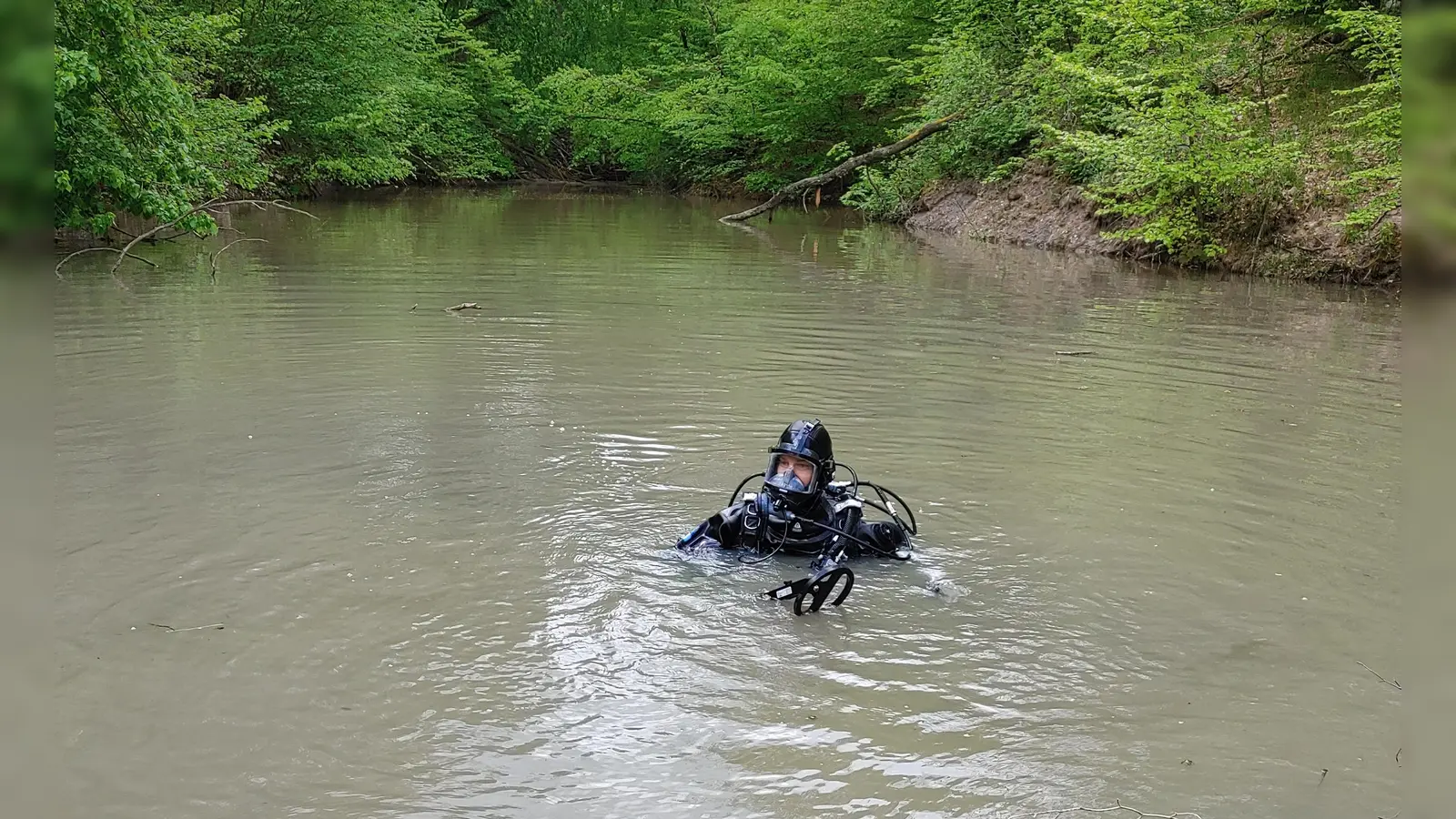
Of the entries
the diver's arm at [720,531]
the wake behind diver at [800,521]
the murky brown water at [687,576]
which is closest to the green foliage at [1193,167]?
the murky brown water at [687,576]

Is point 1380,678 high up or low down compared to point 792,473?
down

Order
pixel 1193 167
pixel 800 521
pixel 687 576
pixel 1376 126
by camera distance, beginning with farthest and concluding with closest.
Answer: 1. pixel 1193 167
2. pixel 1376 126
3. pixel 800 521
4. pixel 687 576

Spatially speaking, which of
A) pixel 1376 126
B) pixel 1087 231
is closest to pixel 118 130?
pixel 1376 126

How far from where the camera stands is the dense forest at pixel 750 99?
13.2 m

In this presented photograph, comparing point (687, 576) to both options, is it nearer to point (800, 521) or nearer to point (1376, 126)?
point (800, 521)

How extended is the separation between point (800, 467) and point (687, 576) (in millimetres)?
847

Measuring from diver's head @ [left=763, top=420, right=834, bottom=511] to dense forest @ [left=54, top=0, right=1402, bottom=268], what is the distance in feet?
20.1

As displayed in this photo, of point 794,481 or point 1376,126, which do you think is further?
point 1376,126

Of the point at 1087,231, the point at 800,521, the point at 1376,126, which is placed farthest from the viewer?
the point at 1087,231

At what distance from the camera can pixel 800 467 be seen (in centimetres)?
594

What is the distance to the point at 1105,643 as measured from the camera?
196 inches

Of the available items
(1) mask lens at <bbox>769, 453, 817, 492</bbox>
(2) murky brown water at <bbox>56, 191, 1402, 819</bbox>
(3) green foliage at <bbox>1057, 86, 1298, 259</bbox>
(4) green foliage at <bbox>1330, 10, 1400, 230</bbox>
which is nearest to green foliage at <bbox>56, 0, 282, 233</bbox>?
(2) murky brown water at <bbox>56, 191, 1402, 819</bbox>

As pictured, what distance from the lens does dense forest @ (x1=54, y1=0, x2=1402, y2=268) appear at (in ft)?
43.2
